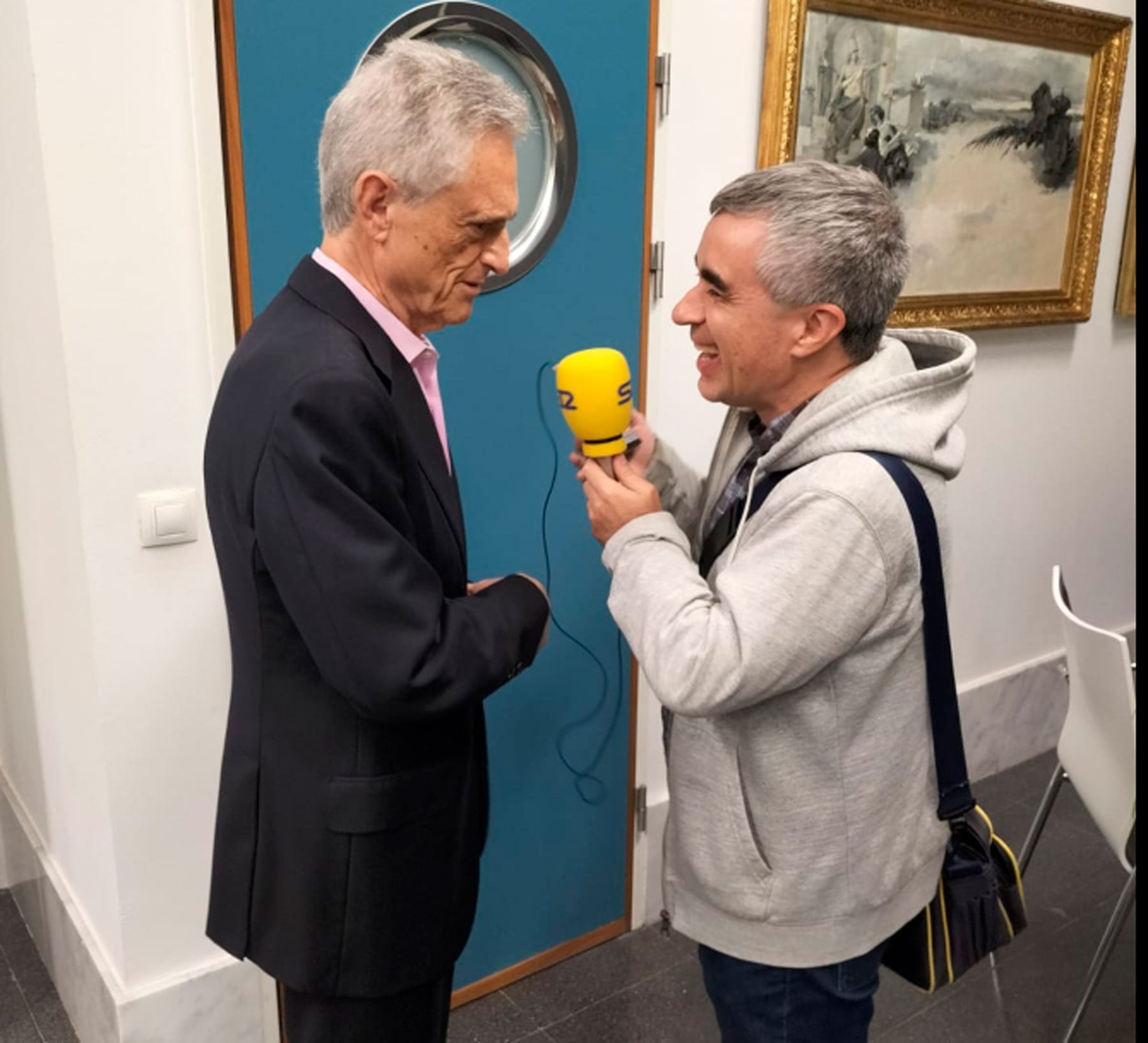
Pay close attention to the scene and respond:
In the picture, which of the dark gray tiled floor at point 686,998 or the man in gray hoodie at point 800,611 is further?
the dark gray tiled floor at point 686,998

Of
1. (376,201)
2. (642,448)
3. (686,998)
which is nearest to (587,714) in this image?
(686,998)

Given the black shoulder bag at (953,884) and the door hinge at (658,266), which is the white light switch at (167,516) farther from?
the black shoulder bag at (953,884)

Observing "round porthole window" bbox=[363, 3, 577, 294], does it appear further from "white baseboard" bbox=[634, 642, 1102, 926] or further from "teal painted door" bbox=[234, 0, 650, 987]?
"white baseboard" bbox=[634, 642, 1102, 926]

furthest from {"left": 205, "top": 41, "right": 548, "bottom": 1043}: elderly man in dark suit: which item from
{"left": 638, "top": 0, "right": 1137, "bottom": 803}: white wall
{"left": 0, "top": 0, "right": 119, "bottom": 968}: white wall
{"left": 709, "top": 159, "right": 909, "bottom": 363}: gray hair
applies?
{"left": 638, "top": 0, "right": 1137, "bottom": 803}: white wall

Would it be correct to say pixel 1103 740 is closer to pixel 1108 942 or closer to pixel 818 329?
pixel 1108 942

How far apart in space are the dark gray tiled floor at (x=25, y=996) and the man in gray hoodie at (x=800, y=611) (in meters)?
1.38

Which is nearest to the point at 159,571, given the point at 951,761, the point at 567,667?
the point at 567,667

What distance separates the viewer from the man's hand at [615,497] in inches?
47.4

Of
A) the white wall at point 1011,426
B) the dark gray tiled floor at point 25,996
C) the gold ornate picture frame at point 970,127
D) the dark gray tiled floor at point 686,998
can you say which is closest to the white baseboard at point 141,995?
the dark gray tiled floor at point 25,996

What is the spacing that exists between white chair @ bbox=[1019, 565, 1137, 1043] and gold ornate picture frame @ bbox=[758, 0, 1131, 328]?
952 mm

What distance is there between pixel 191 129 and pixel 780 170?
84cm

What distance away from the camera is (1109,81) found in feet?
8.79

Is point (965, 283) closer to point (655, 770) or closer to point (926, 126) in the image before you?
point (926, 126)

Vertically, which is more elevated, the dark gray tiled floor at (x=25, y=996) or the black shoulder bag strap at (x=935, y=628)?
the black shoulder bag strap at (x=935, y=628)
